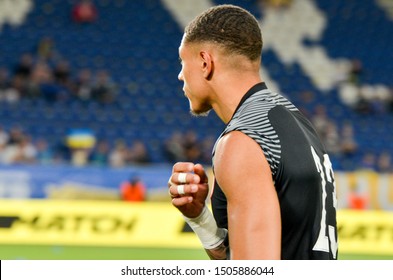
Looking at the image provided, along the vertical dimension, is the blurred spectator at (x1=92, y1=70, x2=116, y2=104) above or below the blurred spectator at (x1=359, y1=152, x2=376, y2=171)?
above

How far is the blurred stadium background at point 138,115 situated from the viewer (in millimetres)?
12102

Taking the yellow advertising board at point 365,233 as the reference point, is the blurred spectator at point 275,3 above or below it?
above

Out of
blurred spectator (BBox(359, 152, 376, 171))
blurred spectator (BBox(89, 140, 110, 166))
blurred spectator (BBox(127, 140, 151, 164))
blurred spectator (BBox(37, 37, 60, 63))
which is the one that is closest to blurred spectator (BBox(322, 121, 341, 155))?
blurred spectator (BBox(359, 152, 376, 171))

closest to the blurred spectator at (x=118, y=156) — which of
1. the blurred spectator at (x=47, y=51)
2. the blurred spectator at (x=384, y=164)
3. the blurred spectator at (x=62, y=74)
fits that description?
the blurred spectator at (x=62, y=74)

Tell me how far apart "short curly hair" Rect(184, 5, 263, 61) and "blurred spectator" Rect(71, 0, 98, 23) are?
17.2 m

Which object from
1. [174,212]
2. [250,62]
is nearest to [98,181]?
[174,212]

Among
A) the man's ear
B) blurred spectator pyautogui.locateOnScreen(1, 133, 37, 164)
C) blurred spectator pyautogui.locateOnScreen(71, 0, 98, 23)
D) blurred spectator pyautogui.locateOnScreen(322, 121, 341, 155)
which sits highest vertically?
blurred spectator pyautogui.locateOnScreen(71, 0, 98, 23)

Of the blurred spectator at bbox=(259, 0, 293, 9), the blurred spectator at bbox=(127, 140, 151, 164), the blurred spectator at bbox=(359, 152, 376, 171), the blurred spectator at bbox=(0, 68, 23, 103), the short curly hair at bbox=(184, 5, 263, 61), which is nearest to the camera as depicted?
the short curly hair at bbox=(184, 5, 263, 61)

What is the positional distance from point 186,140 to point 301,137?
13.6 metres

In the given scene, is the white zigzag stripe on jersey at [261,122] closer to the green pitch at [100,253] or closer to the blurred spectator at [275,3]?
the green pitch at [100,253]

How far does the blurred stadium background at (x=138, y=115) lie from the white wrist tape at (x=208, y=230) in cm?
757

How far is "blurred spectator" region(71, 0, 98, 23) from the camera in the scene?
19.7 meters

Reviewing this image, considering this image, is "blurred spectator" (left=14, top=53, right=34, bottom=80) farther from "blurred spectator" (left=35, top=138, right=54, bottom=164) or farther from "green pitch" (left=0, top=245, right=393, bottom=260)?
"green pitch" (left=0, top=245, right=393, bottom=260)

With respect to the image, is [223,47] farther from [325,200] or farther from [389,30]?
[389,30]
